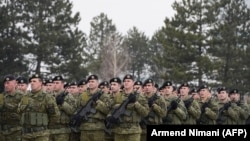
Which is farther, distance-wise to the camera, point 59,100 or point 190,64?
point 190,64

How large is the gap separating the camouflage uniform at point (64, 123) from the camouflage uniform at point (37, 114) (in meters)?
0.86

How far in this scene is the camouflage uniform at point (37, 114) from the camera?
810cm

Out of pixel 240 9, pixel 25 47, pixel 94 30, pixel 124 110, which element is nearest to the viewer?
pixel 124 110

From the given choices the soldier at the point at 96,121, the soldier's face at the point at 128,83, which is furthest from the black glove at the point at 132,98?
the soldier at the point at 96,121

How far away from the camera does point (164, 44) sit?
3083 centimetres

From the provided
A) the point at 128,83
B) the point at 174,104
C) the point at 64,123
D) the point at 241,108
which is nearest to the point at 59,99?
the point at 64,123

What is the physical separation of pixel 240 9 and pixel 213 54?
400 centimetres

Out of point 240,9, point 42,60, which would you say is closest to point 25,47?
point 42,60

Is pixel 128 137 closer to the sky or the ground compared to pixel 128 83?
closer to the ground

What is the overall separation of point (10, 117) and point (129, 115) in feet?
8.16

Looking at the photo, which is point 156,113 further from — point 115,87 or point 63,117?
point 63,117

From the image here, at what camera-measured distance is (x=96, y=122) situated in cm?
939

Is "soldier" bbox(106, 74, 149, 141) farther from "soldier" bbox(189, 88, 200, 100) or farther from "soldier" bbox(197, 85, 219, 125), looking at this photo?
"soldier" bbox(189, 88, 200, 100)

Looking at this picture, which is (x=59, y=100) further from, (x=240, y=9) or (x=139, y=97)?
(x=240, y=9)
